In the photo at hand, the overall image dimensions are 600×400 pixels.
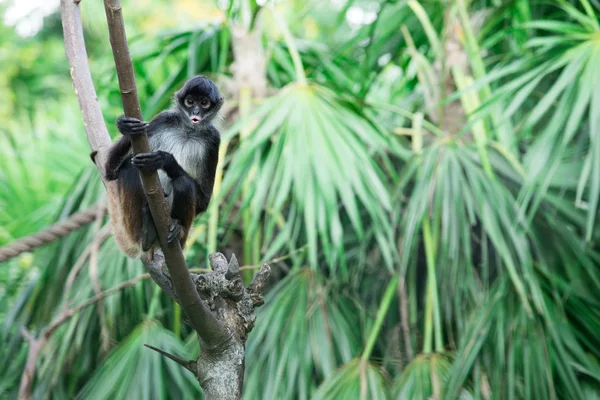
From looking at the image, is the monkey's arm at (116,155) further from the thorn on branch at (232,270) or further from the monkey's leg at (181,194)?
the thorn on branch at (232,270)

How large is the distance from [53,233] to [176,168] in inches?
74.0

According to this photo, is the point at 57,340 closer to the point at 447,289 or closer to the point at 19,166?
the point at 19,166

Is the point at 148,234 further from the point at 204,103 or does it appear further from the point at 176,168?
the point at 204,103

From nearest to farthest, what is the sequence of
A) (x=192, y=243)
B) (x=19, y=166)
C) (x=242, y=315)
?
1. (x=242, y=315)
2. (x=192, y=243)
3. (x=19, y=166)

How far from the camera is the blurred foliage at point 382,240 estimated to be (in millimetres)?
4113

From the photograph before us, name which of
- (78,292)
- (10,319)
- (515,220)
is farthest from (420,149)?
(10,319)

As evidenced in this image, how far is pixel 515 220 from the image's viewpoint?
14.4 feet

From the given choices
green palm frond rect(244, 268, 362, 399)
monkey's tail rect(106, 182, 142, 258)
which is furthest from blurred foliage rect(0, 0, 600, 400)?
monkey's tail rect(106, 182, 142, 258)

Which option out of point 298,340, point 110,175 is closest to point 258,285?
point 110,175

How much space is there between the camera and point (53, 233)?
4.59 m

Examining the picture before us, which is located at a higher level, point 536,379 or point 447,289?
point 447,289

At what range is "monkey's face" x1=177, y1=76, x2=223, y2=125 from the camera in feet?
11.0

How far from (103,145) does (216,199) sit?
141 cm

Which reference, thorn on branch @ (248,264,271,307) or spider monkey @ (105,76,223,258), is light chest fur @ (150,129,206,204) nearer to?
spider monkey @ (105,76,223,258)
